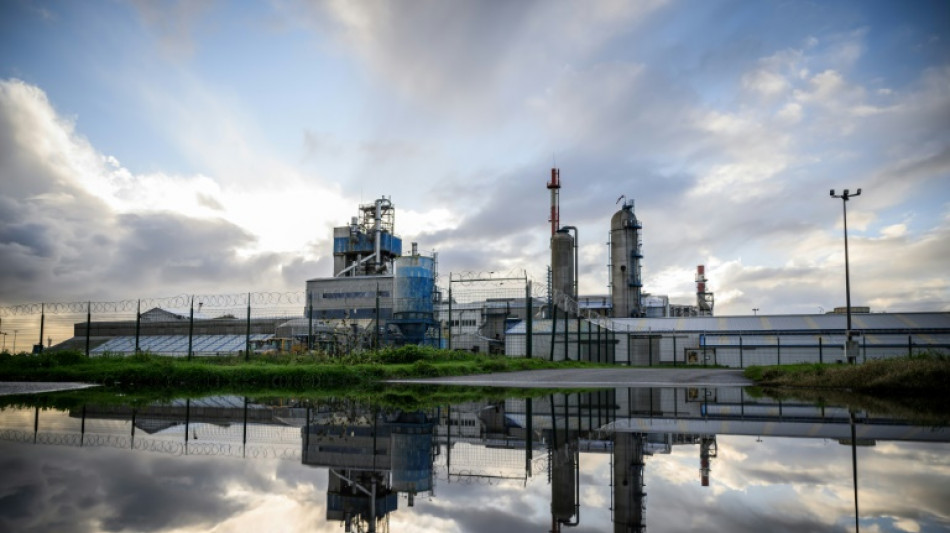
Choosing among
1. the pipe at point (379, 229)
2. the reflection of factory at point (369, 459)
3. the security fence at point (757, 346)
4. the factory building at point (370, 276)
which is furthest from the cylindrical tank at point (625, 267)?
the reflection of factory at point (369, 459)

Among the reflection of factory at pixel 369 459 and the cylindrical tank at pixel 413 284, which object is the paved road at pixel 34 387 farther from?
the cylindrical tank at pixel 413 284

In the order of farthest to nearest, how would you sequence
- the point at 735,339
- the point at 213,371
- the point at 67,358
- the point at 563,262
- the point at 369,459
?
the point at 563,262
the point at 735,339
the point at 67,358
the point at 213,371
the point at 369,459

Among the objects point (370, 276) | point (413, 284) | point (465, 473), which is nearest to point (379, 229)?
point (370, 276)

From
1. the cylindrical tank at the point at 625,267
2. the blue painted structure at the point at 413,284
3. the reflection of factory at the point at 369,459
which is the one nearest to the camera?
the reflection of factory at the point at 369,459

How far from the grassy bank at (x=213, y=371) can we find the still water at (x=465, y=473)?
7.87m

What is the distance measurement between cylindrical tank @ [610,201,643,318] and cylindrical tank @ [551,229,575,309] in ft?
15.7

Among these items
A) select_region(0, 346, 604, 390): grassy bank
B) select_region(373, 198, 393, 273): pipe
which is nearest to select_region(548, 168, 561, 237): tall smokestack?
select_region(373, 198, 393, 273): pipe

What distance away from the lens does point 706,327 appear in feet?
155

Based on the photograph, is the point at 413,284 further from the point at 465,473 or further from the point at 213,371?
the point at 465,473

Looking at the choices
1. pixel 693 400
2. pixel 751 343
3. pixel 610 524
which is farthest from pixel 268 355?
pixel 751 343

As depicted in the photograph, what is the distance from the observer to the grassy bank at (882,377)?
14.5 metres

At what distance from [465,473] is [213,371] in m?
15.0

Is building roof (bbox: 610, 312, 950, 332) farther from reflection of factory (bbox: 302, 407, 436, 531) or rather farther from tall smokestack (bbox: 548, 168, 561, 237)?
reflection of factory (bbox: 302, 407, 436, 531)

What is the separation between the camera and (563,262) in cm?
5834
